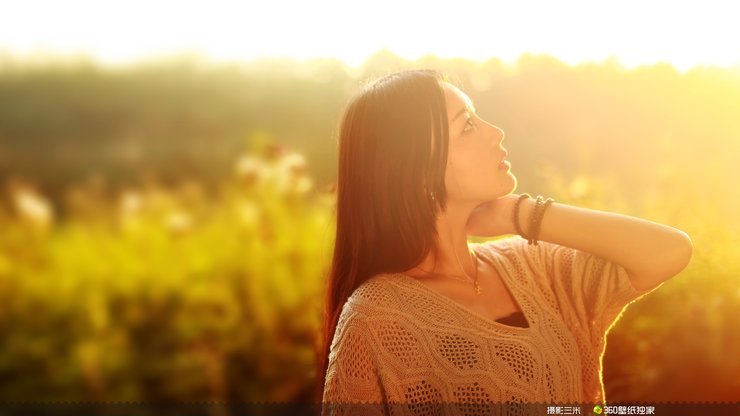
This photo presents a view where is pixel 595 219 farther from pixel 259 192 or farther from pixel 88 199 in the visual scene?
pixel 88 199

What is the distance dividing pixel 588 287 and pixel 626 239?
0.55 ft

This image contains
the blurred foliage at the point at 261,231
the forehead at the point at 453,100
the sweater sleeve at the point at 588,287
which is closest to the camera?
the forehead at the point at 453,100

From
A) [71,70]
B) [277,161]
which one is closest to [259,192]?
[277,161]

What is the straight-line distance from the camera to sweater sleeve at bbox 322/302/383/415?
1584mm

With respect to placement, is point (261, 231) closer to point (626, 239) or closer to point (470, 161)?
point (470, 161)

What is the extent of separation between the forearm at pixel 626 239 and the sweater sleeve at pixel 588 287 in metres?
0.05

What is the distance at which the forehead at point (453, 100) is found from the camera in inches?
67.2

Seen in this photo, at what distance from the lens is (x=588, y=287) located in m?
1.85

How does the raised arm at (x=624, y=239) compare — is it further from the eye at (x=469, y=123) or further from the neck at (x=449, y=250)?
the eye at (x=469, y=123)

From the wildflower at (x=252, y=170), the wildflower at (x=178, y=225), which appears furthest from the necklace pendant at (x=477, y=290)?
Result: the wildflower at (x=178, y=225)

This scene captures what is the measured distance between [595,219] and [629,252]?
0.10m

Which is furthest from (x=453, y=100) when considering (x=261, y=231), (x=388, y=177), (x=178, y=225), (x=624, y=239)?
(x=178, y=225)

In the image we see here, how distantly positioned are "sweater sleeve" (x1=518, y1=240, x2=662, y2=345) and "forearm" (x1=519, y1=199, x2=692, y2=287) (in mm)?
49

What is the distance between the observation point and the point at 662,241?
5.66 feet
